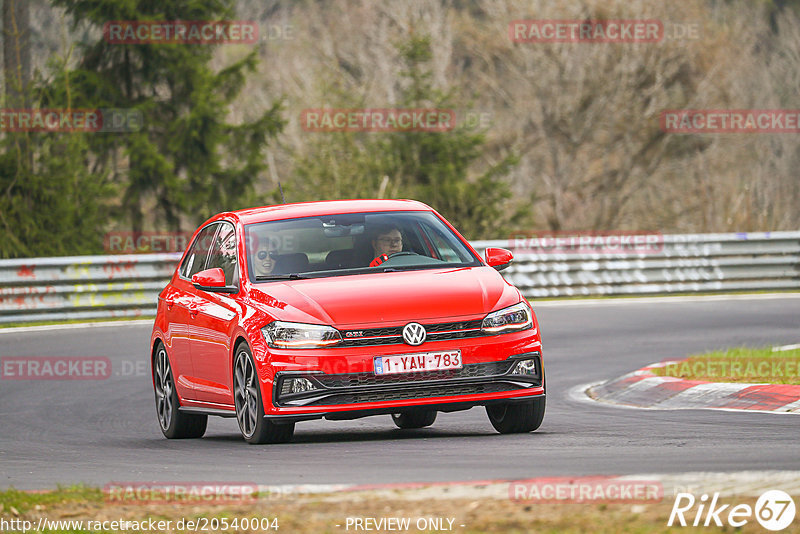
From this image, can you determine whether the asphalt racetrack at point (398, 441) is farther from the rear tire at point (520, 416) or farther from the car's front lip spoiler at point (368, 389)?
the car's front lip spoiler at point (368, 389)

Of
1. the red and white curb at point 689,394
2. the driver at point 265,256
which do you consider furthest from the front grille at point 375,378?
the red and white curb at point 689,394

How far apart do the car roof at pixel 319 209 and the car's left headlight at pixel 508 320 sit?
1.39 meters

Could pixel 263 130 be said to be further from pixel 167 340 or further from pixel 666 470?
pixel 666 470

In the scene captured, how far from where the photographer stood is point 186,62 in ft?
108

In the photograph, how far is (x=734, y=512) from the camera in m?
5.73

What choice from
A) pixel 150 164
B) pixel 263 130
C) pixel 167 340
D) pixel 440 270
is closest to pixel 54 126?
pixel 150 164

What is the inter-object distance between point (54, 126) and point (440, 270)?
19217 millimetres

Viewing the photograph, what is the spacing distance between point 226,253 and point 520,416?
2439mm

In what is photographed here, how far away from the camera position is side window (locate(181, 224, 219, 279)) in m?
11.3

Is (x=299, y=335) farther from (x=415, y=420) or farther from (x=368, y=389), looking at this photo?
(x=415, y=420)

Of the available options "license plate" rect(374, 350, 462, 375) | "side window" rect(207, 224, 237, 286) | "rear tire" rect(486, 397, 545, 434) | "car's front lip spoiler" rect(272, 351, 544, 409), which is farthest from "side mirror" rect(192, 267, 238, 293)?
"rear tire" rect(486, 397, 545, 434)

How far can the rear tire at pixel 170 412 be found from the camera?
11062 mm

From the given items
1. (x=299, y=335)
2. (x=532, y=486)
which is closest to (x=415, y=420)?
(x=299, y=335)

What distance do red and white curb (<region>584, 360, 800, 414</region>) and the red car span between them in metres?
2.11
